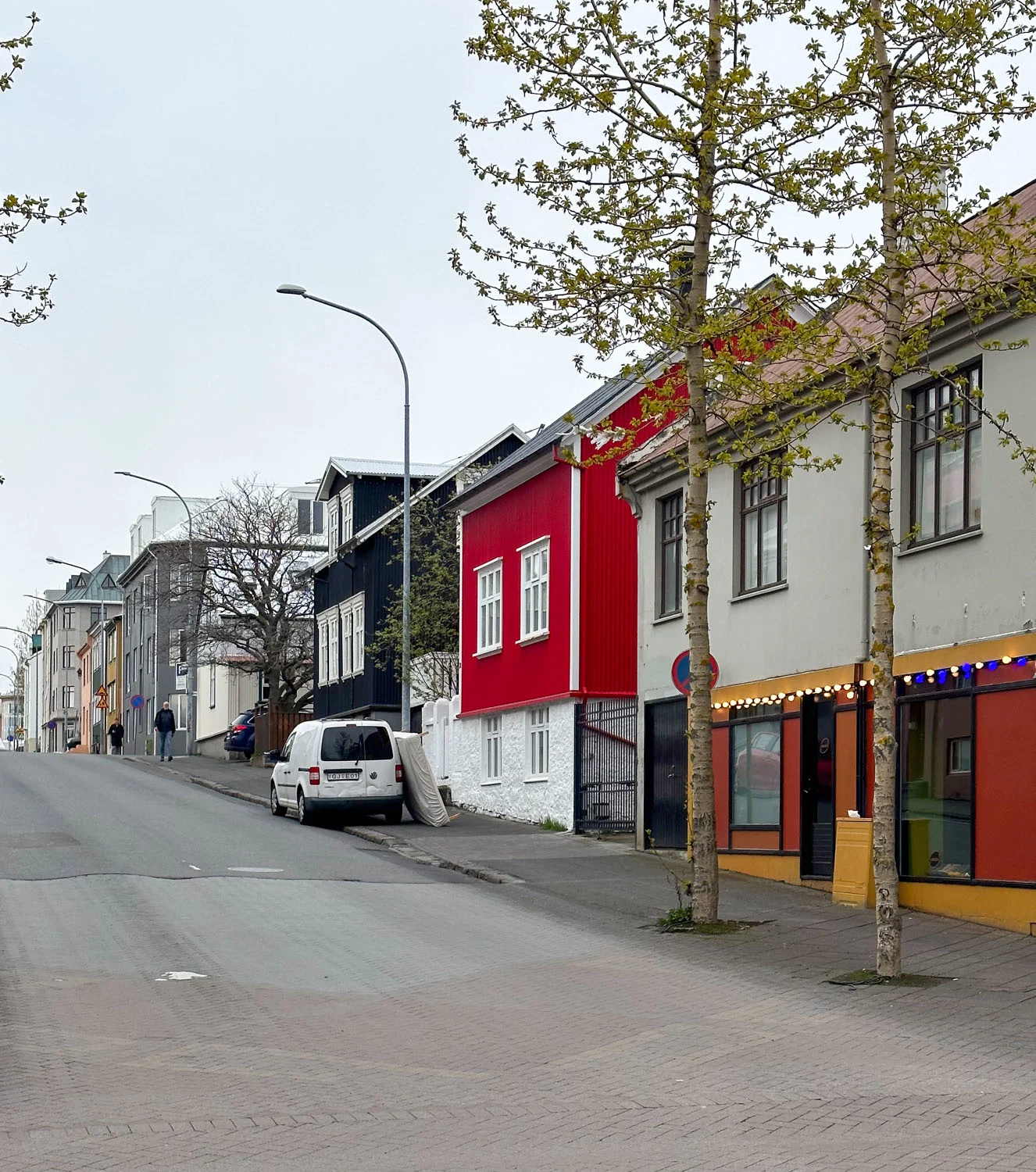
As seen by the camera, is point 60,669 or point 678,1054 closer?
point 678,1054

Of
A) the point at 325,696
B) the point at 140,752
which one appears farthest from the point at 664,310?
the point at 140,752

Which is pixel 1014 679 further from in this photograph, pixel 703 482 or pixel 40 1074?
pixel 40 1074

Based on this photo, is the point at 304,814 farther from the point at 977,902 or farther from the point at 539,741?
the point at 977,902

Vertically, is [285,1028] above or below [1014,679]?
below

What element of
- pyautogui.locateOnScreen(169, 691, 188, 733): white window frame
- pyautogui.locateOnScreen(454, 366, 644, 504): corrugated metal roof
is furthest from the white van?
pyautogui.locateOnScreen(169, 691, 188, 733): white window frame

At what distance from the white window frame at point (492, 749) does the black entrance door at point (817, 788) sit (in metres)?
12.0

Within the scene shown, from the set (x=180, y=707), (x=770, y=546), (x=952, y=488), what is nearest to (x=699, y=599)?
(x=952, y=488)

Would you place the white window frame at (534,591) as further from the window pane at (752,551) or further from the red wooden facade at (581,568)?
the window pane at (752,551)

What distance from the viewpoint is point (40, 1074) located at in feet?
29.1

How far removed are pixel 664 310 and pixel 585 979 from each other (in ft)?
21.0

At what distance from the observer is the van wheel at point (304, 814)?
27.8 m

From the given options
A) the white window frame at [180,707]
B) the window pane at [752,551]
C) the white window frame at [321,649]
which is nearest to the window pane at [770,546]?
the window pane at [752,551]

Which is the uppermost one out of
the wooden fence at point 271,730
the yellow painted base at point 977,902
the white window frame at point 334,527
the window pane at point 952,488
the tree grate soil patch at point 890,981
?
the white window frame at point 334,527

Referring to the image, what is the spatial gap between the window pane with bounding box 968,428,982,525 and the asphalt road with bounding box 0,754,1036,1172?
4328 millimetres
